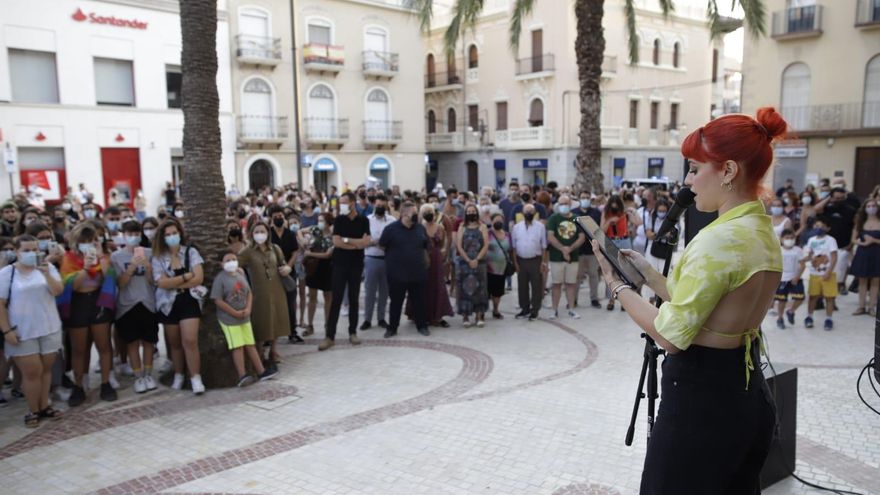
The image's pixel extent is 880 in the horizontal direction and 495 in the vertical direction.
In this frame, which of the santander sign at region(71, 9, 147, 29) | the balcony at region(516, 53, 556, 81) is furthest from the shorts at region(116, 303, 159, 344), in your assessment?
the balcony at region(516, 53, 556, 81)

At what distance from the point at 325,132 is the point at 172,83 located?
749cm

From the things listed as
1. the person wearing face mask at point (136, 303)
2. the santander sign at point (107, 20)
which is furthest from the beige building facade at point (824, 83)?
the person wearing face mask at point (136, 303)

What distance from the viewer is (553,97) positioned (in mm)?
34062

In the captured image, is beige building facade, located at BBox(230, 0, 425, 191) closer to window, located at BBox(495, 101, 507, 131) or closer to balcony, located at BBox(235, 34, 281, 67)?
balcony, located at BBox(235, 34, 281, 67)

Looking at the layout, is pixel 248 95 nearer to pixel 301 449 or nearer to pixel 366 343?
pixel 366 343

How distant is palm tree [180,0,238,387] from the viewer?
22.6 feet

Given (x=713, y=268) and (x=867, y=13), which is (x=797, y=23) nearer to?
(x=867, y=13)

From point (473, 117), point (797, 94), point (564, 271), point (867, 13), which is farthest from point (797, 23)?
point (564, 271)

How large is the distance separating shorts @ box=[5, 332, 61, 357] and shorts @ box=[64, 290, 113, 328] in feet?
1.38

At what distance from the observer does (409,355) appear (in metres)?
8.02

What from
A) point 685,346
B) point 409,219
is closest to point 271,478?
point 685,346

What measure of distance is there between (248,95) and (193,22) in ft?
76.3

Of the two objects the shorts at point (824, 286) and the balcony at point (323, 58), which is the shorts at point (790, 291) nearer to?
the shorts at point (824, 286)

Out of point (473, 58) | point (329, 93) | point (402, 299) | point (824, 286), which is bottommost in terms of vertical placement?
point (402, 299)
